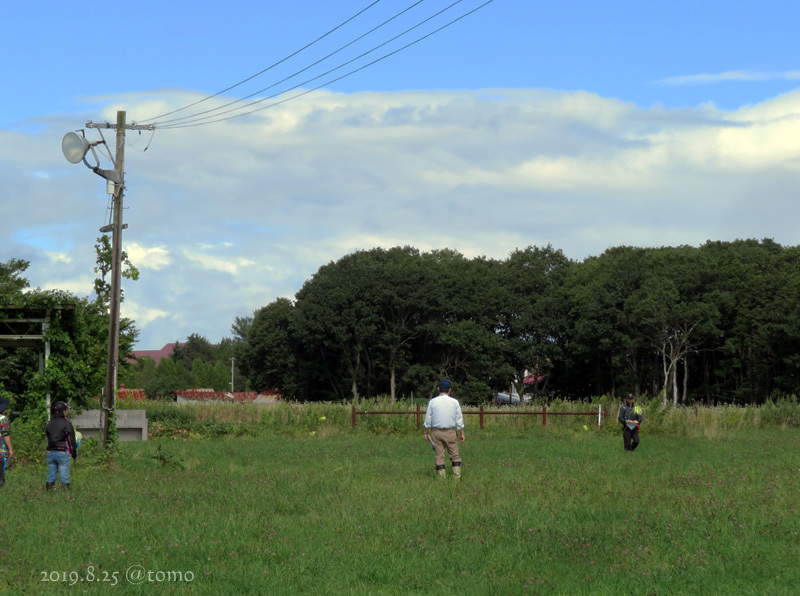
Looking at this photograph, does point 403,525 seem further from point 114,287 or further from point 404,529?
point 114,287

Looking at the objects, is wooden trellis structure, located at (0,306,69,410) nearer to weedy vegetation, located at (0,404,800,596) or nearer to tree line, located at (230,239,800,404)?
weedy vegetation, located at (0,404,800,596)

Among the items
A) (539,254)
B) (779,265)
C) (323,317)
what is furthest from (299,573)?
(539,254)

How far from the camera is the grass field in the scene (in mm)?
8102

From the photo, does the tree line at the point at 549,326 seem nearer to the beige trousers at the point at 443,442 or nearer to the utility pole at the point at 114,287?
the utility pole at the point at 114,287

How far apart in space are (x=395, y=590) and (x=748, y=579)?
340cm

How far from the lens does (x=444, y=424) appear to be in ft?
49.9

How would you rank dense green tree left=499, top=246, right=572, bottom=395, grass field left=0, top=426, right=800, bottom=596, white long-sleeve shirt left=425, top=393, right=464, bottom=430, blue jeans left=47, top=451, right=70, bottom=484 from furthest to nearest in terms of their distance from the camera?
dense green tree left=499, top=246, right=572, bottom=395 < white long-sleeve shirt left=425, top=393, right=464, bottom=430 < blue jeans left=47, top=451, right=70, bottom=484 < grass field left=0, top=426, right=800, bottom=596

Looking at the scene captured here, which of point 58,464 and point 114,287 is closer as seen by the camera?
point 58,464

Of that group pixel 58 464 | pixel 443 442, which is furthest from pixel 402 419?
pixel 58 464

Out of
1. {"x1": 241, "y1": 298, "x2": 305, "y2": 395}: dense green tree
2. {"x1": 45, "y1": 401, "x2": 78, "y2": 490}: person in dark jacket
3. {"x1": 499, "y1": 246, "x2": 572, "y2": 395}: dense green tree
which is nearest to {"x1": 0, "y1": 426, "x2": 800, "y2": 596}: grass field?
{"x1": 45, "y1": 401, "x2": 78, "y2": 490}: person in dark jacket

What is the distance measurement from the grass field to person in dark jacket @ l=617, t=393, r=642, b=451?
3326mm

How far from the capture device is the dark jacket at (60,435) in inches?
537

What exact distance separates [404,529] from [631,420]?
1254cm

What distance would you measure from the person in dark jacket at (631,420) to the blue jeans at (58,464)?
43.7 feet
